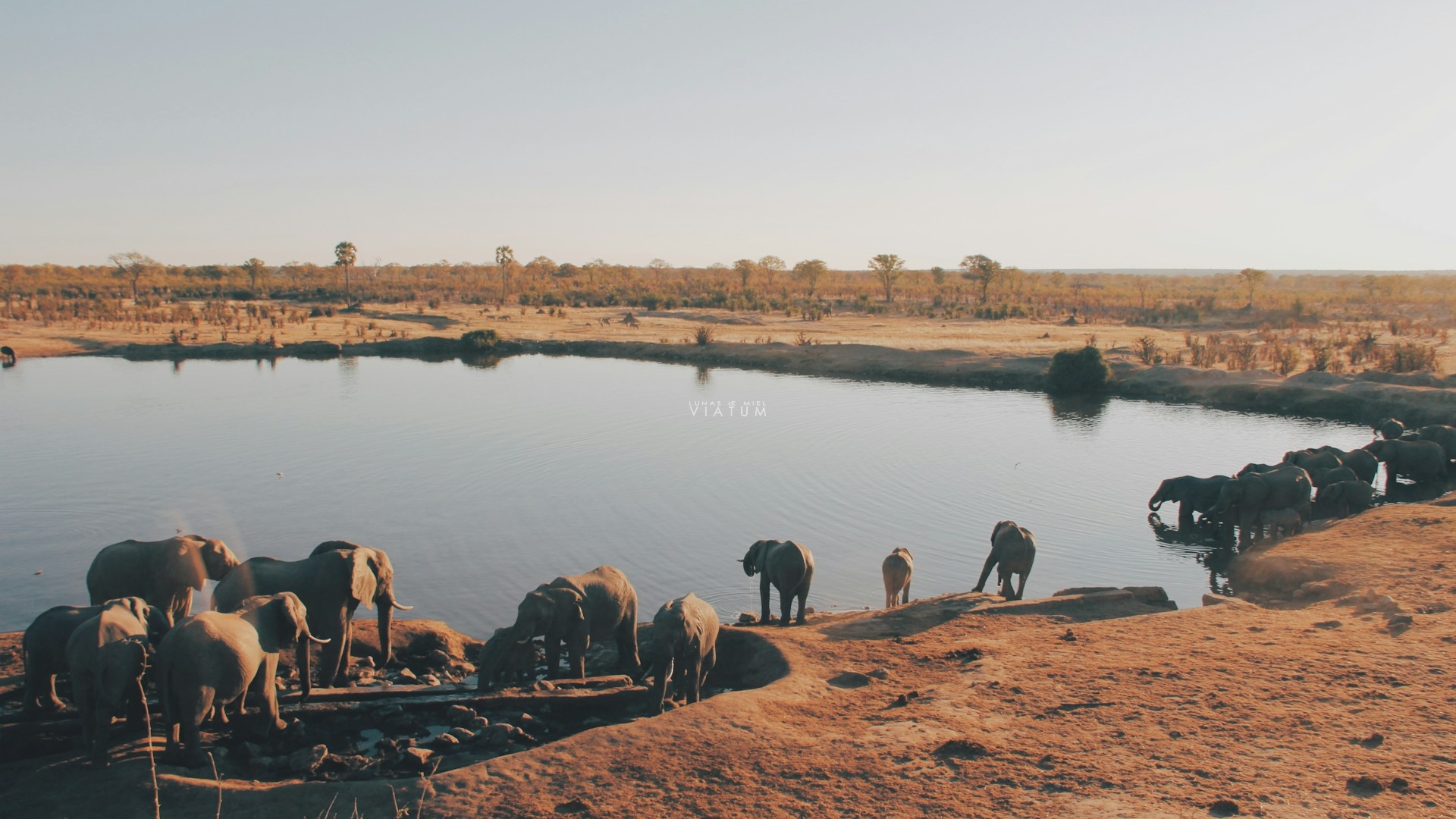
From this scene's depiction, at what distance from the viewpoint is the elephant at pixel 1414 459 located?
1923 centimetres

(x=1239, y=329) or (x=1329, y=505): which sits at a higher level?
(x=1239, y=329)

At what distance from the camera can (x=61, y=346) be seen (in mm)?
43219

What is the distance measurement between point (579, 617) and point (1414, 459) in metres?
18.4

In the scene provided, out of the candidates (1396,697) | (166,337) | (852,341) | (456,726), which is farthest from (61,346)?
(1396,697)

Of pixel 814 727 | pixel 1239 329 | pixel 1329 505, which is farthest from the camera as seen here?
pixel 1239 329

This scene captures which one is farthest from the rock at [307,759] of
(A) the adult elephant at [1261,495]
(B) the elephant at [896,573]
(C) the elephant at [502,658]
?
(A) the adult elephant at [1261,495]

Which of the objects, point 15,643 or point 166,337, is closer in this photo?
point 15,643

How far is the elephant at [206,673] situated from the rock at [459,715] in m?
1.39

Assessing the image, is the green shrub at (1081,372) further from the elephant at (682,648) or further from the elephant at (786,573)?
the elephant at (682,648)

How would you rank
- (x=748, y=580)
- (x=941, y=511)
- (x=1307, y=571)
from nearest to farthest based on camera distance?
(x=1307, y=571)
(x=748, y=580)
(x=941, y=511)

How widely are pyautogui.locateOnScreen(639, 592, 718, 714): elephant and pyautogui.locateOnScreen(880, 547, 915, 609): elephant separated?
390 centimetres

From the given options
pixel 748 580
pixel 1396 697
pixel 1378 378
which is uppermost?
pixel 1378 378

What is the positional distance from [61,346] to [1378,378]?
2073 inches

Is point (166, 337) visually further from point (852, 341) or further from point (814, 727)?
point (814, 727)
